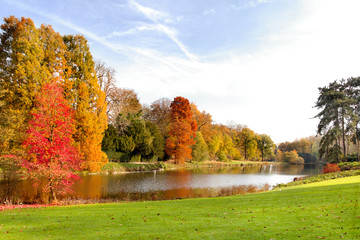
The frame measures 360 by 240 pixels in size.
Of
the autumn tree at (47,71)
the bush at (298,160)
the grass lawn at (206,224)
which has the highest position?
the autumn tree at (47,71)

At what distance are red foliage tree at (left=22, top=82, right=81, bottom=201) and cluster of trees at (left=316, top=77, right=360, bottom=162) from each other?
34083 mm

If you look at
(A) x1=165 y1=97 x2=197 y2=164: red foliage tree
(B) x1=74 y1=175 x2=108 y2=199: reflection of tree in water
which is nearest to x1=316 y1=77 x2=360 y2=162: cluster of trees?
(A) x1=165 y1=97 x2=197 y2=164: red foliage tree

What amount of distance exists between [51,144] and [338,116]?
37.3m

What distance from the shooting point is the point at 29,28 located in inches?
854

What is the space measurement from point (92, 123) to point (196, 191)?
47.9 ft

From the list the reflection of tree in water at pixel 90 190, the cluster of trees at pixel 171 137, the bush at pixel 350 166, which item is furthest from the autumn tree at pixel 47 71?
the bush at pixel 350 166

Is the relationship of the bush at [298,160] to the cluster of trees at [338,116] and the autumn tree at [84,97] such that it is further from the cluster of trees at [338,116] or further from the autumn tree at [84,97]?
the autumn tree at [84,97]

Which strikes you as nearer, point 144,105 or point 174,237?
point 174,237

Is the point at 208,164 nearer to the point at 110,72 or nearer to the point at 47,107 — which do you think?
the point at 110,72

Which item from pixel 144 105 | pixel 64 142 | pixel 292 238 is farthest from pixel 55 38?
pixel 144 105

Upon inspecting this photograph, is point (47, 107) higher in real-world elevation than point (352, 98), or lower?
lower

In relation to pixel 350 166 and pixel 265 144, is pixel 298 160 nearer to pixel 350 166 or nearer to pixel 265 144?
pixel 265 144

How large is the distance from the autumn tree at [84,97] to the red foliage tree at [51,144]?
9525mm

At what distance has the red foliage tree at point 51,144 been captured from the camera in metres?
15.3
